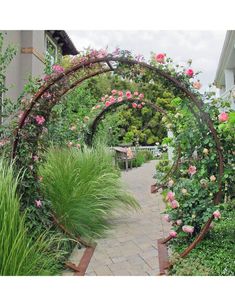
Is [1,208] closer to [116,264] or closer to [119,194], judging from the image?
[116,264]

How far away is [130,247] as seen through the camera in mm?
4164

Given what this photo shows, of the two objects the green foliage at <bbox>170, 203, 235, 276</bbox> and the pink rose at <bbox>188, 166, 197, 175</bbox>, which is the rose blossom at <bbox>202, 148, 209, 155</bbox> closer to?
the pink rose at <bbox>188, 166, 197, 175</bbox>

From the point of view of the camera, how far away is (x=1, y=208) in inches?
112

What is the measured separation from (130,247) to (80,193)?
88 cm

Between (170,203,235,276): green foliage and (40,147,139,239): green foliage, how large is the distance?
3.66 ft

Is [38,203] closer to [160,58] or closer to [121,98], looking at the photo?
[160,58]

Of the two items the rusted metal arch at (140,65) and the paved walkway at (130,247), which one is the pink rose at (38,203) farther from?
the paved walkway at (130,247)

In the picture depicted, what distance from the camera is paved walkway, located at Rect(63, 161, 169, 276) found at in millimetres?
3492

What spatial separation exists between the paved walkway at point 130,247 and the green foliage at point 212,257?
300 mm

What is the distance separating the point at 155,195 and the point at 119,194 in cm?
286

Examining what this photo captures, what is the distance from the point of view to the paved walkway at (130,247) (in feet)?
11.5

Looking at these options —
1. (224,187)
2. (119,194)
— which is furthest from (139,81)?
(119,194)

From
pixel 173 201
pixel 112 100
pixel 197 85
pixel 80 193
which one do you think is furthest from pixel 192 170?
pixel 112 100
